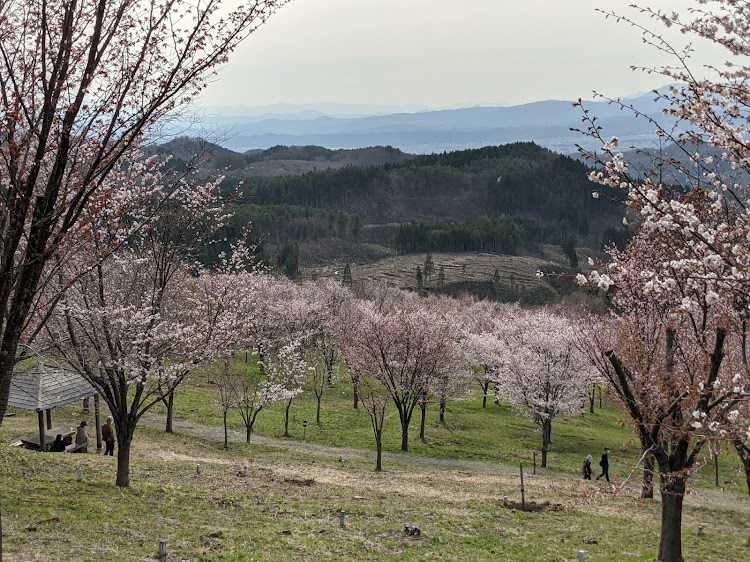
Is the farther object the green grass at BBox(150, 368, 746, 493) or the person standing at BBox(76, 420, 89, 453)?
the green grass at BBox(150, 368, 746, 493)

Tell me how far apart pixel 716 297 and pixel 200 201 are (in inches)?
471

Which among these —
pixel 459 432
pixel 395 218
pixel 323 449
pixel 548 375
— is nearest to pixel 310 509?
pixel 323 449

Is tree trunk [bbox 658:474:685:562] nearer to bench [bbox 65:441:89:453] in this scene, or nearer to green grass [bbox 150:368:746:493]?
green grass [bbox 150:368:746:493]

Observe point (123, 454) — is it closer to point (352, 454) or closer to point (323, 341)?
point (352, 454)

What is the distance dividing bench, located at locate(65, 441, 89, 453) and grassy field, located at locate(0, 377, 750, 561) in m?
1.76

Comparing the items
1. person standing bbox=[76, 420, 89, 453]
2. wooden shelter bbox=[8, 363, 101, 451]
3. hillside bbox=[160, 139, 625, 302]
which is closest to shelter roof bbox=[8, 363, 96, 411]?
wooden shelter bbox=[8, 363, 101, 451]

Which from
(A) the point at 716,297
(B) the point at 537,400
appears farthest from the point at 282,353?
(A) the point at 716,297

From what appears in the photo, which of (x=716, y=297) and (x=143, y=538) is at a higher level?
(x=716, y=297)

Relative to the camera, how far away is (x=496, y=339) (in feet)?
155

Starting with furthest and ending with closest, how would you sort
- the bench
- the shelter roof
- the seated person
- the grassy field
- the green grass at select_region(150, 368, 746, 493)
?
the green grass at select_region(150, 368, 746, 493) < the bench < the seated person < the shelter roof < the grassy field

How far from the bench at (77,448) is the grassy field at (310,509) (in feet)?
5.79

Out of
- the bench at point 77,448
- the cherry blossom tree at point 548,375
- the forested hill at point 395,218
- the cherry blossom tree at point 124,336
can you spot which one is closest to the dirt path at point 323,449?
the cherry blossom tree at point 548,375

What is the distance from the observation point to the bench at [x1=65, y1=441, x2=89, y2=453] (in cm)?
1956

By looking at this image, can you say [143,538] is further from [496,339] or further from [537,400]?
[496,339]
